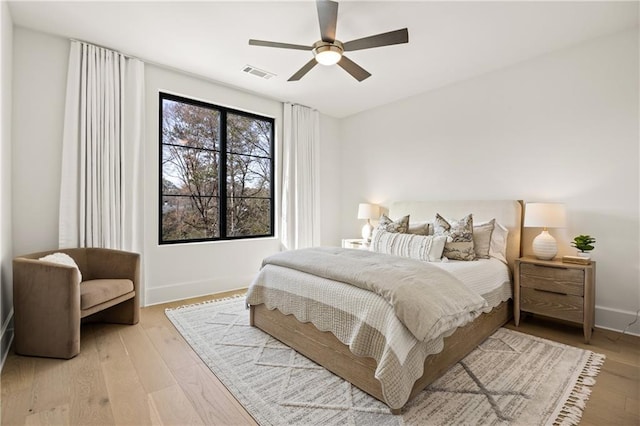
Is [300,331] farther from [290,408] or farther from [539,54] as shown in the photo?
[539,54]

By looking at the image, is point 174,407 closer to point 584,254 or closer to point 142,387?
point 142,387

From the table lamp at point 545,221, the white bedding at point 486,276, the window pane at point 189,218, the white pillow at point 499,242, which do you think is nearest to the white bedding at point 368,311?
the white bedding at point 486,276

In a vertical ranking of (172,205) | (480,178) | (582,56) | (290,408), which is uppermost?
(582,56)

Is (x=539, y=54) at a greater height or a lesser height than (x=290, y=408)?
greater

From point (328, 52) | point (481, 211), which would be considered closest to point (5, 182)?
point (328, 52)

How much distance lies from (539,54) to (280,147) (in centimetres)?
339

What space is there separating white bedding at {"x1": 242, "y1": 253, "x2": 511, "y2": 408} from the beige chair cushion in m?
1.16

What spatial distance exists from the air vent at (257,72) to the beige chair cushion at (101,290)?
104 inches

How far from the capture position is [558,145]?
315 cm

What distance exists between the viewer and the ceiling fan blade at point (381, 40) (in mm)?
2334

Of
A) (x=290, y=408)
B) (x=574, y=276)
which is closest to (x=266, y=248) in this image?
(x=290, y=408)

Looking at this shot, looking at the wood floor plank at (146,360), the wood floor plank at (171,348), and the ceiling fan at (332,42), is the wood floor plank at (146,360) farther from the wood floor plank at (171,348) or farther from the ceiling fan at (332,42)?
the ceiling fan at (332,42)

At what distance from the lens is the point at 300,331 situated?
93.1 inches

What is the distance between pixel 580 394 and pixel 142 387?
2728 millimetres
